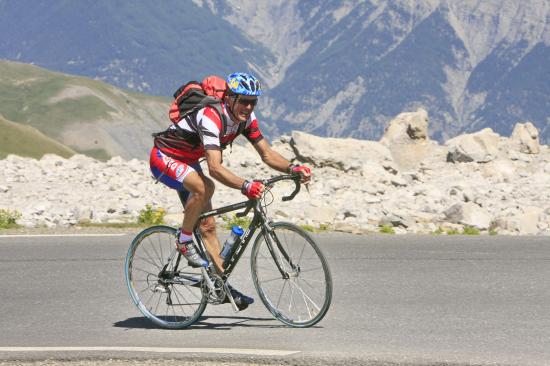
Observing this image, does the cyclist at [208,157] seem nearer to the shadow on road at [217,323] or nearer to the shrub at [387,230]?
the shadow on road at [217,323]

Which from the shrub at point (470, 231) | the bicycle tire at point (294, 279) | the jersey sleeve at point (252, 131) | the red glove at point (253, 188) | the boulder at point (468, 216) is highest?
the boulder at point (468, 216)

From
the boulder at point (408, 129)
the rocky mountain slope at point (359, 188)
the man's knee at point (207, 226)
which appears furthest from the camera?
the boulder at point (408, 129)

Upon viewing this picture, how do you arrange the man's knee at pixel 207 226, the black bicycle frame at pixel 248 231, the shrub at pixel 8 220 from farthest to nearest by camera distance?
the shrub at pixel 8 220
the man's knee at pixel 207 226
the black bicycle frame at pixel 248 231

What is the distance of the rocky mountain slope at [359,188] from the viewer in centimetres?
1459

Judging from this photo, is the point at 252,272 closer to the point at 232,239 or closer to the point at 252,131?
the point at 232,239

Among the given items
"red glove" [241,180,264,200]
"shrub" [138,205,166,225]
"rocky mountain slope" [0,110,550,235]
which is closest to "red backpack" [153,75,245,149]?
"red glove" [241,180,264,200]

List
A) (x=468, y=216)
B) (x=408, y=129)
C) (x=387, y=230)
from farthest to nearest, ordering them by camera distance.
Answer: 1. (x=408, y=129)
2. (x=468, y=216)
3. (x=387, y=230)

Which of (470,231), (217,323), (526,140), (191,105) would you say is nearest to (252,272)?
(217,323)

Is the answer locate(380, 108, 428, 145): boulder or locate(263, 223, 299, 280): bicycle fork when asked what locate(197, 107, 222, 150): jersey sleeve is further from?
locate(380, 108, 428, 145): boulder

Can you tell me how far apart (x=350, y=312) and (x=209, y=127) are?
2.07 metres

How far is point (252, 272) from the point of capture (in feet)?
23.5

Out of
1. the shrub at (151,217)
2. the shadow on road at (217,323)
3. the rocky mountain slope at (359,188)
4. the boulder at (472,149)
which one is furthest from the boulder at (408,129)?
the shadow on road at (217,323)

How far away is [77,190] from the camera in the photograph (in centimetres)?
1992

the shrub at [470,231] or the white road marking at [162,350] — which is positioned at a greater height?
the shrub at [470,231]
